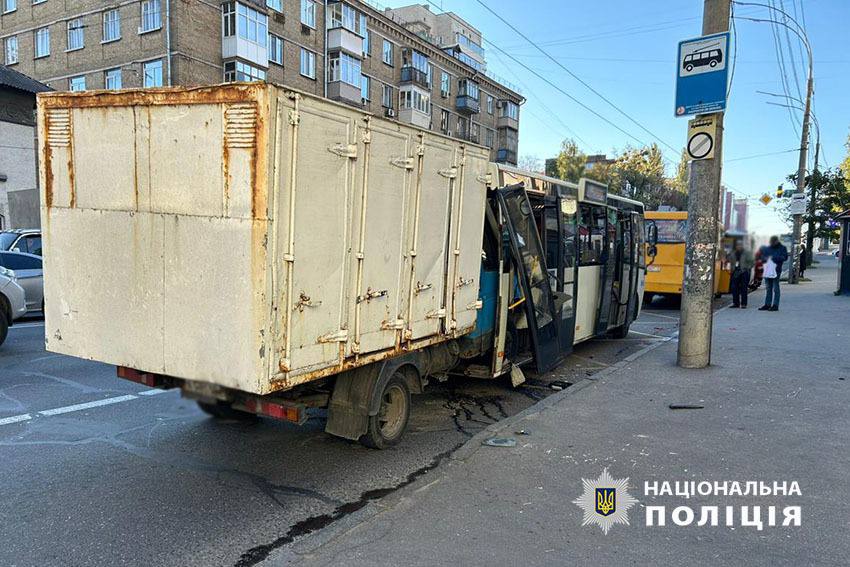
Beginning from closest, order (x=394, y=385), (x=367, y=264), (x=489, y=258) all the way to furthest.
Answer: (x=367, y=264), (x=394, y=385), (x=489, y=258)

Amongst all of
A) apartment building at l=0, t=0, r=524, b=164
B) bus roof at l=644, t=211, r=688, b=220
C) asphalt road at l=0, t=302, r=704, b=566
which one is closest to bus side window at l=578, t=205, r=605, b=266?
asphalt road at l=0, t=302, r=704, b=566

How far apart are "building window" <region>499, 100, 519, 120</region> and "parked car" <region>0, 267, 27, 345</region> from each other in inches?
2168

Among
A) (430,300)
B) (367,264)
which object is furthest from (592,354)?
(367,264)

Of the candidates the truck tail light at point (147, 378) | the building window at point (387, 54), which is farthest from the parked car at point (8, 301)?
the building window at point (387, 54)

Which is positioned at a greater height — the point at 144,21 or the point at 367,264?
the point at 144,21

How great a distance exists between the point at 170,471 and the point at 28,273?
9.16 m

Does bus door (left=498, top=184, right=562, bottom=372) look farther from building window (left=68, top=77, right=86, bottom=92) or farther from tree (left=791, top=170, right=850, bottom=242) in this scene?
building window (left=68, top=77, right=86, bottom=92)

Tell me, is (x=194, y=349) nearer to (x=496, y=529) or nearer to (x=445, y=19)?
(x=496, y=529)

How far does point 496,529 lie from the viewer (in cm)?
369

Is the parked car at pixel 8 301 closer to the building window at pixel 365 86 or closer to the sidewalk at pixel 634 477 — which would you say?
the sidewalk at pixel 634 477

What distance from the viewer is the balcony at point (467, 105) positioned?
172ft

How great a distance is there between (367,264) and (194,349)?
1.30 meters

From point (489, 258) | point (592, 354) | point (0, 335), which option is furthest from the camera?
point (592, 354)

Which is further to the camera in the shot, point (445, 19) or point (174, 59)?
point (445, 19)
